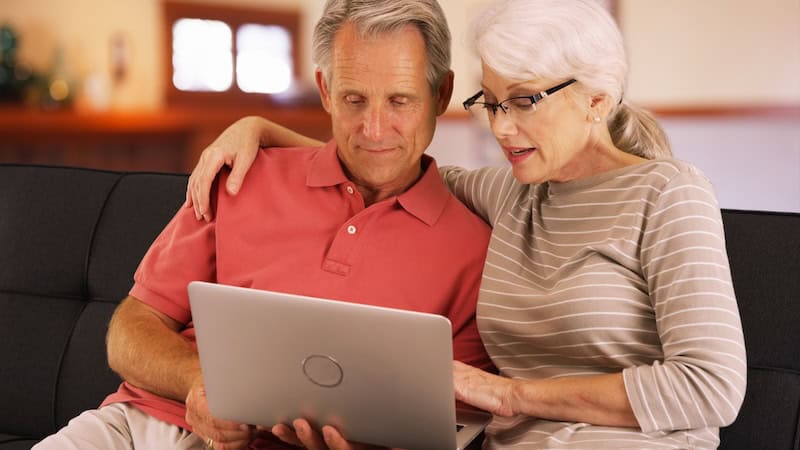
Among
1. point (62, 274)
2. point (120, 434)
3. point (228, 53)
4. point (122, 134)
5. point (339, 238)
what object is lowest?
point (122, 134)

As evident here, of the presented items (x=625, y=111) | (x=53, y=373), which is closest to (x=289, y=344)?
(x=625, y=111)

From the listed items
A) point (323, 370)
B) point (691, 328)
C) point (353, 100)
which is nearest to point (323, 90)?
point (353, 100)

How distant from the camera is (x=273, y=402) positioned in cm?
133

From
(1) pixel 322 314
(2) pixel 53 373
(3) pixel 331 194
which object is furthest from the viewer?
(2) pixel 53 373

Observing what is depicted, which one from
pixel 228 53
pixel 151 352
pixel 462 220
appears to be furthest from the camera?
pixel 228 53

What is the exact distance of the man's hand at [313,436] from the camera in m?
1.32

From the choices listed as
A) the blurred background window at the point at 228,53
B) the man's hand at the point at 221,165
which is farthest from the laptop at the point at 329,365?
the blurred background window at the point at 228,53

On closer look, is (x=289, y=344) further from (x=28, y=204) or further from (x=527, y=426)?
(x=28, y=204)

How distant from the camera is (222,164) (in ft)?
5.55

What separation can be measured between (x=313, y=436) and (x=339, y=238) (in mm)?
392

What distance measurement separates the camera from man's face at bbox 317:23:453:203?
63.9 inches

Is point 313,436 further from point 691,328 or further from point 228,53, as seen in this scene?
point 228,53

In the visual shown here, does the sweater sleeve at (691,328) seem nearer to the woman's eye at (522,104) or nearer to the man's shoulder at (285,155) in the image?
the woman's eye at (522,104)

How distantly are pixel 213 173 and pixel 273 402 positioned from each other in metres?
0.50
